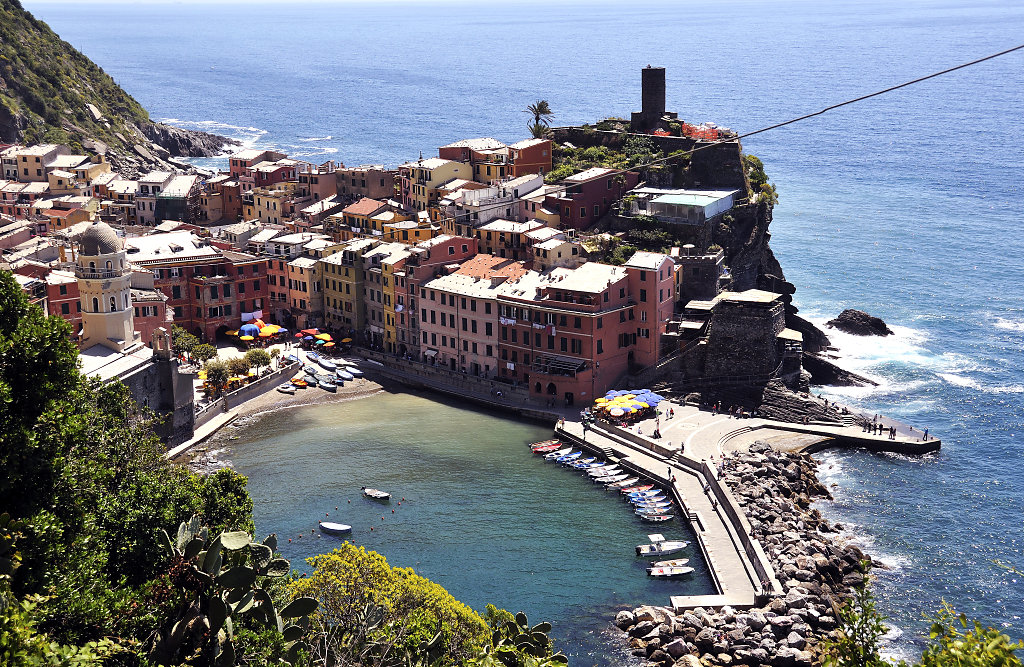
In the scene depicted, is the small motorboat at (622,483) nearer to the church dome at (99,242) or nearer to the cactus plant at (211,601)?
the church dome at (99,242)

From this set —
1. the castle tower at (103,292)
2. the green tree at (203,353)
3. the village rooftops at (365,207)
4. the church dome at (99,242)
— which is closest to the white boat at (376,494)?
the castle tower at (103,292)

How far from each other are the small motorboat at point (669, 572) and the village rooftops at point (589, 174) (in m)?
38.9

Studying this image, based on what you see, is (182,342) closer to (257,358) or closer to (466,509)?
(257,358)

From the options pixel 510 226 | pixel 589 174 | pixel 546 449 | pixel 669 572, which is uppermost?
pixel 589 174

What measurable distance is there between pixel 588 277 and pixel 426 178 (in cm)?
2307

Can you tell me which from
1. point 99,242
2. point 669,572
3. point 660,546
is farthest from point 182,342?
point 669,572

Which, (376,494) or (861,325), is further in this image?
(861,325)

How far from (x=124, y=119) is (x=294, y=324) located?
7505 centimetres

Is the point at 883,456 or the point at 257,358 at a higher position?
the point at 257,358

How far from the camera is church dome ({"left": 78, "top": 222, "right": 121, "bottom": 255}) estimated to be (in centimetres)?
5881

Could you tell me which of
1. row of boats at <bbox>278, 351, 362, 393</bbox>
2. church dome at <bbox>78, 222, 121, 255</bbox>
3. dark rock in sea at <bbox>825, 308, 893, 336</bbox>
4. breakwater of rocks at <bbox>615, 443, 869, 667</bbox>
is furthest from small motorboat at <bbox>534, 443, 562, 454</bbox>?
dark rock in sea at <bbox>825, 308, 893, 336</bbox>

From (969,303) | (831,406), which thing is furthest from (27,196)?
(969,303)

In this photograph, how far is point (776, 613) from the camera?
43750 mm

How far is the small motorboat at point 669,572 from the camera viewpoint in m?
47.2
